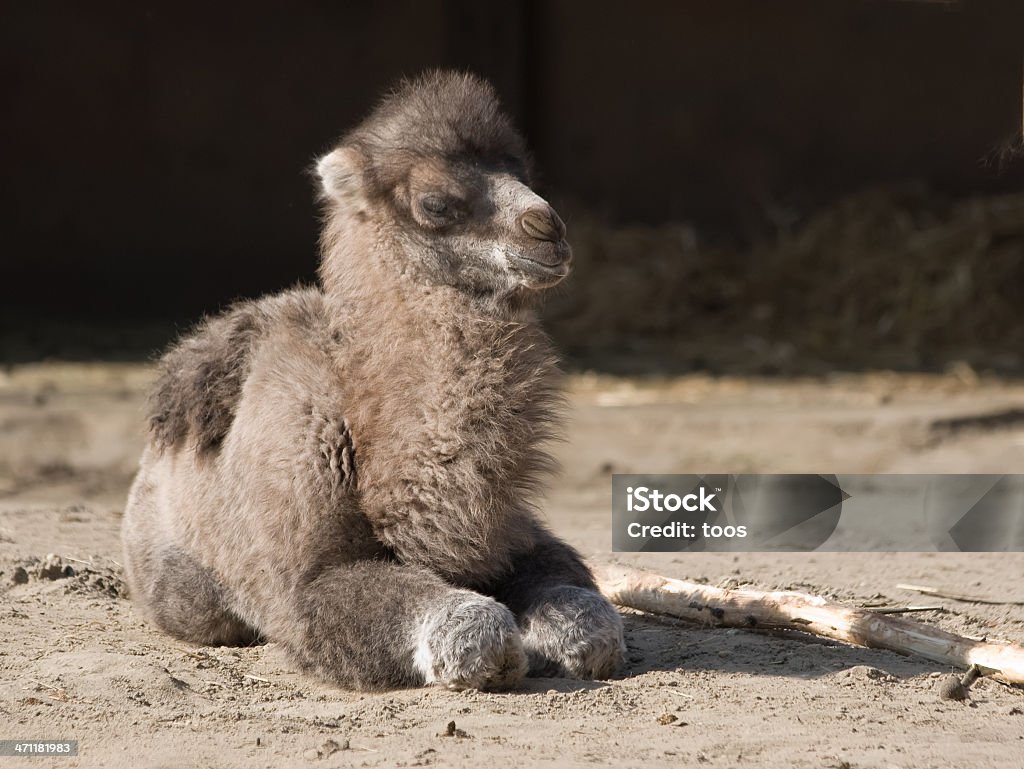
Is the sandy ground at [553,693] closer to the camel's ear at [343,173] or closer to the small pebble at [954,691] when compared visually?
the small pebble at [954,691]

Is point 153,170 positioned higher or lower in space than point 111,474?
higher

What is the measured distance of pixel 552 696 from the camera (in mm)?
4246

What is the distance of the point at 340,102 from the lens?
40.7 feet

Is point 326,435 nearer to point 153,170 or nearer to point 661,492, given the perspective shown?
point 661,492

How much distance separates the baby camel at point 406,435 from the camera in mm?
4406

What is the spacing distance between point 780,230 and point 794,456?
4456 millimetres

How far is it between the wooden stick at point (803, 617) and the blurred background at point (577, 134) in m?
6.41

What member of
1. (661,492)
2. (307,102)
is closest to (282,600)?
(661,492)

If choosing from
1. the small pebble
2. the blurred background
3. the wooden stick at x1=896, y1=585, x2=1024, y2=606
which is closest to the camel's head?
the small pebble

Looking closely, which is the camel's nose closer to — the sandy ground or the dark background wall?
the sandy ground

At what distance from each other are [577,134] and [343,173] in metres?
8.13

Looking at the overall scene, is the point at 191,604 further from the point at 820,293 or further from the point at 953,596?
the point at 820,293

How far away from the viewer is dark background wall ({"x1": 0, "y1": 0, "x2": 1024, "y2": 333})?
1216cm

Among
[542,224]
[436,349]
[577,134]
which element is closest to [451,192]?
[542,224]
